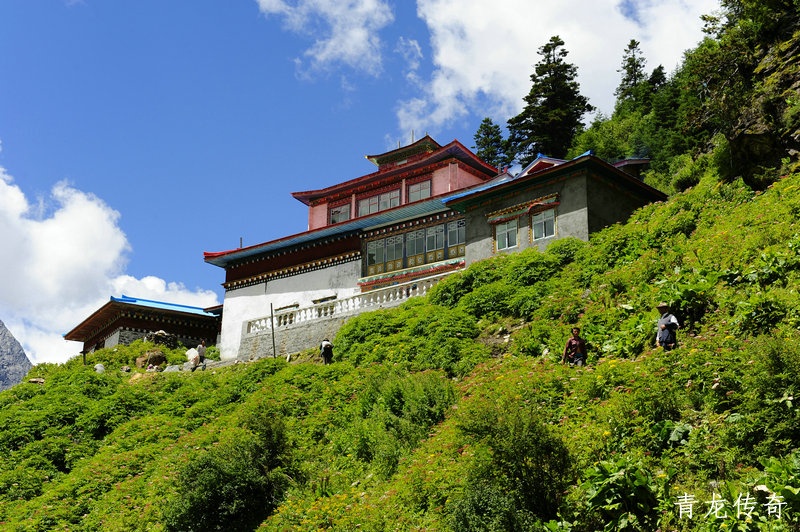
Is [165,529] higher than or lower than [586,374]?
lower

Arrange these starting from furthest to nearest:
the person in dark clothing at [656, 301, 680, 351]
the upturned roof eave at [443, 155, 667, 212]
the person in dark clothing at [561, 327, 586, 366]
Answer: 1. the upturned roof eave at [443, 155, 667, 212]
2. the person in dark clothing at [561, 327, 586, 366]
3. the person in dark clothing at [656, 301, 680, 351]

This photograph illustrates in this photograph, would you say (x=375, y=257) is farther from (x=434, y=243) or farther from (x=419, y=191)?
(x=419, y=191)

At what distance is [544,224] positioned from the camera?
33188mm

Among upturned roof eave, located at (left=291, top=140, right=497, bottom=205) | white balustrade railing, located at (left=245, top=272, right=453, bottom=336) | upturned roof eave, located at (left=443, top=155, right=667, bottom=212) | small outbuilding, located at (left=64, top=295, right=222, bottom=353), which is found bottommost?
white balustrade railing, located at (left=245, top=272, right=453, bottom=336)

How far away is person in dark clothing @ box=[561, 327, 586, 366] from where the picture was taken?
19062 millimetres

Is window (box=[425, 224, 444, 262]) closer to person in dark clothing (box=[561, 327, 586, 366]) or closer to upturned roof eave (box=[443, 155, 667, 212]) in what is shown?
upturned roof eave (box=[443, 155, 667, 212])

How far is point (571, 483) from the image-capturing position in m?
13.8

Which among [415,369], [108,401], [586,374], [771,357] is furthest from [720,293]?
[108,401]

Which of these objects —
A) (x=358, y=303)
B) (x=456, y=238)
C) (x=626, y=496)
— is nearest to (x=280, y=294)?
(x=456, y=238)

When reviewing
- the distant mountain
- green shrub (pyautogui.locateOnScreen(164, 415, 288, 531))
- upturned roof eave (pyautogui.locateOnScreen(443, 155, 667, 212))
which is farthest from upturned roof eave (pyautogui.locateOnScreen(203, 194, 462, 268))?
the distant mountain

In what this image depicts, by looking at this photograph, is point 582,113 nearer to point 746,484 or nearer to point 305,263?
point 305,263

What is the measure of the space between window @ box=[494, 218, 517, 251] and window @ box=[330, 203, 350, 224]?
59.5ft

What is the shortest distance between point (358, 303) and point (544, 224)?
8241mm

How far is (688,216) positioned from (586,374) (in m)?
10.9
